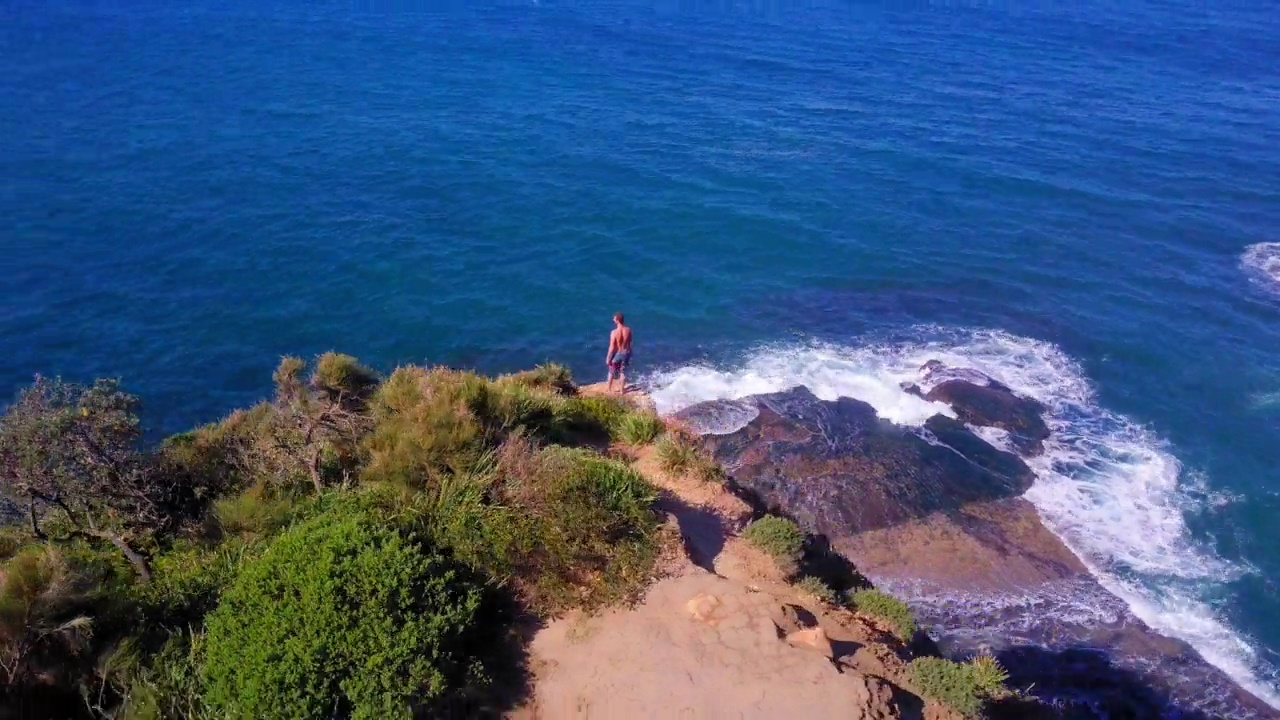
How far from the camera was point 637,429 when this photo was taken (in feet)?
56.4

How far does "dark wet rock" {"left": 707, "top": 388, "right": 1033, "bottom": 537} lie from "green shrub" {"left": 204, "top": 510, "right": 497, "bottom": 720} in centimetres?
1320

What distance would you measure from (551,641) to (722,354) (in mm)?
19842

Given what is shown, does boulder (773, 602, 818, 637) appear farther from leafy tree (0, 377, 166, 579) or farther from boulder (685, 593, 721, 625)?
leafy tree (0, 377, 166, 579)

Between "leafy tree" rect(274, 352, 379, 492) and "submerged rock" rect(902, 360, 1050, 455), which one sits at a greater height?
"leafy tree" rect(274, 352, 379, 492)

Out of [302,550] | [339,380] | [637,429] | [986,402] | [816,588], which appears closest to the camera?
[302,550]

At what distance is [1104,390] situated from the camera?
2869 centimetres

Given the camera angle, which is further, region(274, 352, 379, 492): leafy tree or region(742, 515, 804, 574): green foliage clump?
region(274, 352, 379, 492): leafy tree

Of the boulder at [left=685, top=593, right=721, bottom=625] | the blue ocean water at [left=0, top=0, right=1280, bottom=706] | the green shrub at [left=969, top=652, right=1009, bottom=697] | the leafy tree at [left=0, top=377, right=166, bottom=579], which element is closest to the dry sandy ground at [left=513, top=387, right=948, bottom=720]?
the boulder at [left=685, top=593, right=721, bottom=625]

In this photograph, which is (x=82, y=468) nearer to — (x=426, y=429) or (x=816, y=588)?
(x=426, y=429)

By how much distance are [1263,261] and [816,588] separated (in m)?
34.0

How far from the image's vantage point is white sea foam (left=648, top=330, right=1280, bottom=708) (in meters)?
21.2

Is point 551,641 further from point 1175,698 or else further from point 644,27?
point 644,27

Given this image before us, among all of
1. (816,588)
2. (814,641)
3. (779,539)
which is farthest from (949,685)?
(779,539)

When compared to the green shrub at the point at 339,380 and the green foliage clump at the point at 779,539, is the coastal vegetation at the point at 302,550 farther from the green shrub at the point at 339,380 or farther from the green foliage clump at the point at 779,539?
the green foliage clump at the point at 779,539
